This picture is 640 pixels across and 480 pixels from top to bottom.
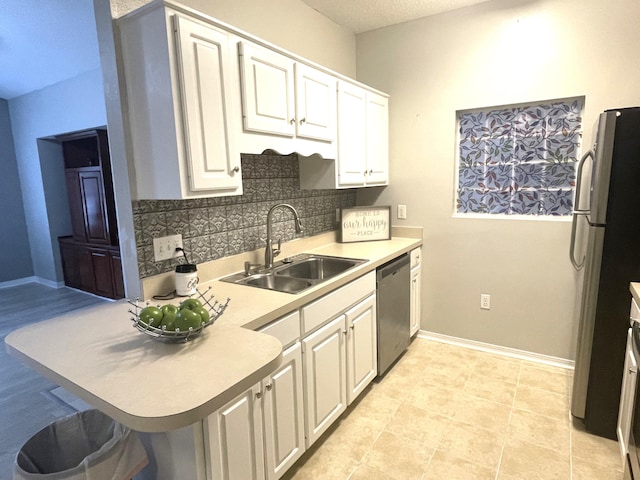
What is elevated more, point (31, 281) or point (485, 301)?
point (485, 301)

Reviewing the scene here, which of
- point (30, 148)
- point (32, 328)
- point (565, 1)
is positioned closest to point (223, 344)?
point (32, 328)

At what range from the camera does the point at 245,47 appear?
1.71 meters

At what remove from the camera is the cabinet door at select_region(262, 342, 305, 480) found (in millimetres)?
1519

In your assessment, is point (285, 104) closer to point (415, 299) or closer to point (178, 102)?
point (178, 102)

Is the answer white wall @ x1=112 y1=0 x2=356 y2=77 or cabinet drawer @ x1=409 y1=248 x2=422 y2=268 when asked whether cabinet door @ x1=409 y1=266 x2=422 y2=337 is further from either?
white wall @ x1=112 y1=0 x2=356 y2=77

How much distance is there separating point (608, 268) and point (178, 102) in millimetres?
2168

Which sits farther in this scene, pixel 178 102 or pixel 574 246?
pixel 574 246

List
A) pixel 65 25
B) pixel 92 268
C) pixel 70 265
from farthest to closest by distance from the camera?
pixel 70 265 → pixel 92 268 → pixel 65 25

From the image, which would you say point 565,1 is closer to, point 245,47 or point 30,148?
point 245,47

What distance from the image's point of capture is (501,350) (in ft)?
9.71

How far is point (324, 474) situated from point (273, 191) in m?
1.64

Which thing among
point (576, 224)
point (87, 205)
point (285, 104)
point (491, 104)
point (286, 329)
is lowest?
point (286, 329)

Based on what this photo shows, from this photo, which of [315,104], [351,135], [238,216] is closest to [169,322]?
[238,216]

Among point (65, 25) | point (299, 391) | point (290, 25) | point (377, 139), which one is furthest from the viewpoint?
point (65, 25)
